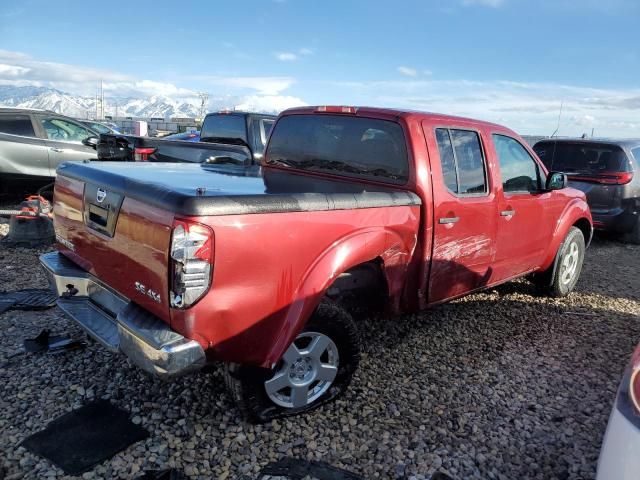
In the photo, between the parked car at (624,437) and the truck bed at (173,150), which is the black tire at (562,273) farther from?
the truck bed at (173,150)

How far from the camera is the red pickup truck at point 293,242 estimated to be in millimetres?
2230

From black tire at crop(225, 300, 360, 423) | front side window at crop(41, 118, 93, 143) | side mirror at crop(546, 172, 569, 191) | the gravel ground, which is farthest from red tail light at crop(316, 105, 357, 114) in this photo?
front side window at crop(41, 118, 93, 143)

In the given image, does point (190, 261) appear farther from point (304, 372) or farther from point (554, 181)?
point (554, 181)

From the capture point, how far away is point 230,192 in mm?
2469

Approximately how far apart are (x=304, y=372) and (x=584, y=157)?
714 cm

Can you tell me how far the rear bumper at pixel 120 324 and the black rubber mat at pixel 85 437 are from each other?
0.56 m

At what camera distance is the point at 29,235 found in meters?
6.08

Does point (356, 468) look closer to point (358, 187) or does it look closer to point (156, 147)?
point (358, 187)

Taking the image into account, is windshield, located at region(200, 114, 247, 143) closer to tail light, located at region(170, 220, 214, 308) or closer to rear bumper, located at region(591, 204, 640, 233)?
rear bumper, located at region(591, 204, 640, 233)

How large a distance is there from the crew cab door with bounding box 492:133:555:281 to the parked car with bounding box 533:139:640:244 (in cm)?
373

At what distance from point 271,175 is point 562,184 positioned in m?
2.75

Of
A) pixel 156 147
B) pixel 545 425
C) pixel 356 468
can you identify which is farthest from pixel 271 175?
pixel 156 147

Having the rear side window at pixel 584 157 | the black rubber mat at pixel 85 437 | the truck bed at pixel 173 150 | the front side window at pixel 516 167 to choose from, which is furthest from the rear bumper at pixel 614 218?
the black rubber mat at pixel 85 437

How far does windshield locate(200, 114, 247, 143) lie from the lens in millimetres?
8406
